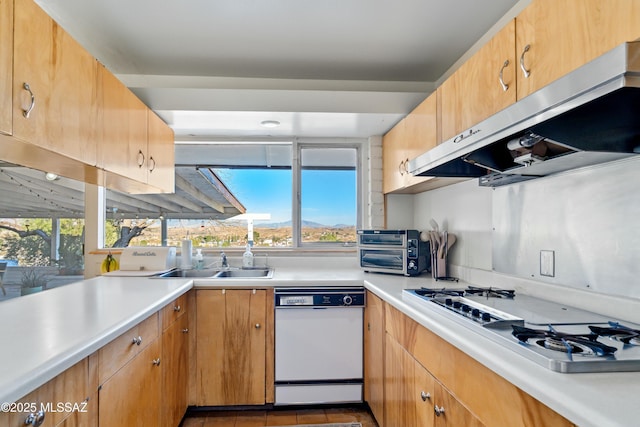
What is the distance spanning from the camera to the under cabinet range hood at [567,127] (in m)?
0.84

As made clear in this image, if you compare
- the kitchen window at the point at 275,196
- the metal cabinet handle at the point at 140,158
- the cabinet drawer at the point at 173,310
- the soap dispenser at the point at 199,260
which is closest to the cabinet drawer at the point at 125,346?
the cabinet drawer at the point at 173,310

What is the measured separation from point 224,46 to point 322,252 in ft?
5.85

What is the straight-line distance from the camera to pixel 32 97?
1.30 meters

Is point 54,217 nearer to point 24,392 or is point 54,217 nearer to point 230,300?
point 230,300

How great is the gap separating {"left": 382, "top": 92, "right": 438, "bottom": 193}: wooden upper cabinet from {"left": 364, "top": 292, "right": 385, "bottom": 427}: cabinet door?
0.86 meters

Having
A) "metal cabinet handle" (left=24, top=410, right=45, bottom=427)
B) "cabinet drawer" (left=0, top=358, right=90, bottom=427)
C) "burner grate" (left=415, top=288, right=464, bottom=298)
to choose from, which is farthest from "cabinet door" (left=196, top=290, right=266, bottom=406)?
"metal cabinet handle" (left=24, top=410, right=45, bottom=427)

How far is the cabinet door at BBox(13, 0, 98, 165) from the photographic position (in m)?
1.27

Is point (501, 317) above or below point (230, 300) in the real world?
above

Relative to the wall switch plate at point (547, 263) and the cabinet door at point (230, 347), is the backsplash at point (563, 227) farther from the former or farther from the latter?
the cabinet door at point (230, 347)

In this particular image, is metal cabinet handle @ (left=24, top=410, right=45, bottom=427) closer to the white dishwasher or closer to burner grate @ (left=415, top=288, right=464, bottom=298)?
burner grate @ (left=415, top=288, right=464, bottom=298)

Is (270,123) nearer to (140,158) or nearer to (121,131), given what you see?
(140,158)

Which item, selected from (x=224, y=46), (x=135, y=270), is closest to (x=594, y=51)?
(x=224, y=46)

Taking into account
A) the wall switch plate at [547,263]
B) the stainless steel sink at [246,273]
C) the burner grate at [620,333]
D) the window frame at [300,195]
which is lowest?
the stainless steel sink at [246,273]

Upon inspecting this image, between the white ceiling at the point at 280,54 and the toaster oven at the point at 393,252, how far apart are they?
880 millimetres
